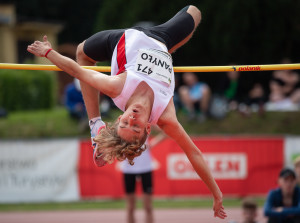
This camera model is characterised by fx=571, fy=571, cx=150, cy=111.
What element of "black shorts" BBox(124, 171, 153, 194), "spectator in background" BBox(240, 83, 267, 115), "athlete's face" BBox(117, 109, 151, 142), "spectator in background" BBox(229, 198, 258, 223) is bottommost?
"spectator in background" BBox(229, 198, 258, 223)

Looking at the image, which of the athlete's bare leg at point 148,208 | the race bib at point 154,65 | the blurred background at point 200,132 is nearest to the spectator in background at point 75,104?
the blurred background at point 200,132

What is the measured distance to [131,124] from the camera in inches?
165

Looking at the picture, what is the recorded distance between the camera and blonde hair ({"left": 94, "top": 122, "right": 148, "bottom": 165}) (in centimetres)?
422

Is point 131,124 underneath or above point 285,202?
above

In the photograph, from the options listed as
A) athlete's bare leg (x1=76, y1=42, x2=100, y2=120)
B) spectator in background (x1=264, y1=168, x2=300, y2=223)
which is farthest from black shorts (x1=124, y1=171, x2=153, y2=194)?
athlete's bare leg (x1=76, y1=42, x2=100, y2=120)

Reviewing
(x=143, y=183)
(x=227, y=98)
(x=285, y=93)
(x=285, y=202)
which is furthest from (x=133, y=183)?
(x=285, y=93)

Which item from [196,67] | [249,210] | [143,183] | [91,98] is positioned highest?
[196,67]

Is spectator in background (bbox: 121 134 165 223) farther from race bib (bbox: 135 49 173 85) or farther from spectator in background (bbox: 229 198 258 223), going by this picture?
race bib (bbox: 135 49 173 85)

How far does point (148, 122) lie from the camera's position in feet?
14.1

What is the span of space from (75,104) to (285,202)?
621 cm

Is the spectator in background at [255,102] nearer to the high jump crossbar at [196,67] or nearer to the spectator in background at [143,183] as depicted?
the spectator in background at [143,183]

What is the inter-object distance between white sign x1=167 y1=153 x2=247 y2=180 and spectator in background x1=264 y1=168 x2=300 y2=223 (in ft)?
14.2

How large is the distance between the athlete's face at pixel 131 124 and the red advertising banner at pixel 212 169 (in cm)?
649

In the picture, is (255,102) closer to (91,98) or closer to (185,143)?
(91,98)
